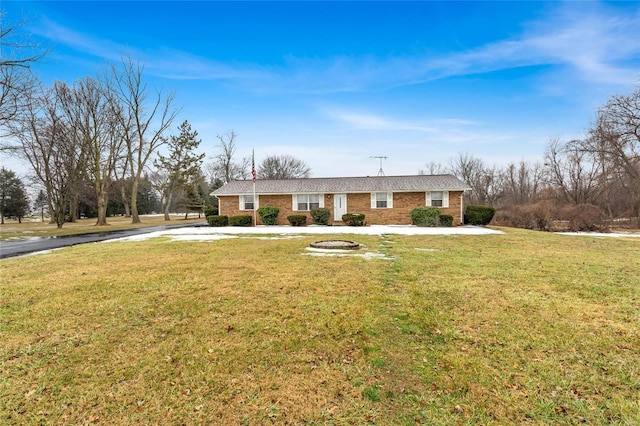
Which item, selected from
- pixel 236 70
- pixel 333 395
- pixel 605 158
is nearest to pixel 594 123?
pixel 605 158

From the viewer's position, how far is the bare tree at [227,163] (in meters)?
43.3

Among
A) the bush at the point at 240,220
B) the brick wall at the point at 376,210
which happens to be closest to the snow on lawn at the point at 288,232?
the brick wall at the point at 376,210

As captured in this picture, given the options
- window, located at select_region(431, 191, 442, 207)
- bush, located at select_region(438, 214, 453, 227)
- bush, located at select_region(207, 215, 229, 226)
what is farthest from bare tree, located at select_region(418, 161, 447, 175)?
bush, located at select_region(207, 215, 229, 226)

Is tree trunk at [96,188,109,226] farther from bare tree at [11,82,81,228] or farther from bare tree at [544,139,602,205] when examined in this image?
bare tree at [544,139,602,205]

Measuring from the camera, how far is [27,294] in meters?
5.19

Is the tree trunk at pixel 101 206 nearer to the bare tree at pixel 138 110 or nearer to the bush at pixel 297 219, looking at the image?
the bare tree at pixel 138 110

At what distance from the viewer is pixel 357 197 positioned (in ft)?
71.1

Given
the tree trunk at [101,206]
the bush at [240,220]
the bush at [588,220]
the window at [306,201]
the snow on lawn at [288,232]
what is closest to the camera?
the snow on lawn at [288,232]

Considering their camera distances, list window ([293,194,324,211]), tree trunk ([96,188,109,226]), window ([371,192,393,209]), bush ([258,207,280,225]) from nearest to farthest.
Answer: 1. window ([371,192,393,209])
2. bush ([258,207,280,225])
3. window ([293,194,324,211])
4. tree trunk ([96,188,109,226])

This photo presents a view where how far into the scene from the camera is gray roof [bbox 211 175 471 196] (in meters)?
20.9

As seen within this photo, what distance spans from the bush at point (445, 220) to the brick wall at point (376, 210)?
130cm

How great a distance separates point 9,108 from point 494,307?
23551 mm

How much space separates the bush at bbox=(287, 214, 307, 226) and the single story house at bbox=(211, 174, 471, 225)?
82 centimetres

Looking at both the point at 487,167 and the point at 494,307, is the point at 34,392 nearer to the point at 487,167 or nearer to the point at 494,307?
the point at 494,307
